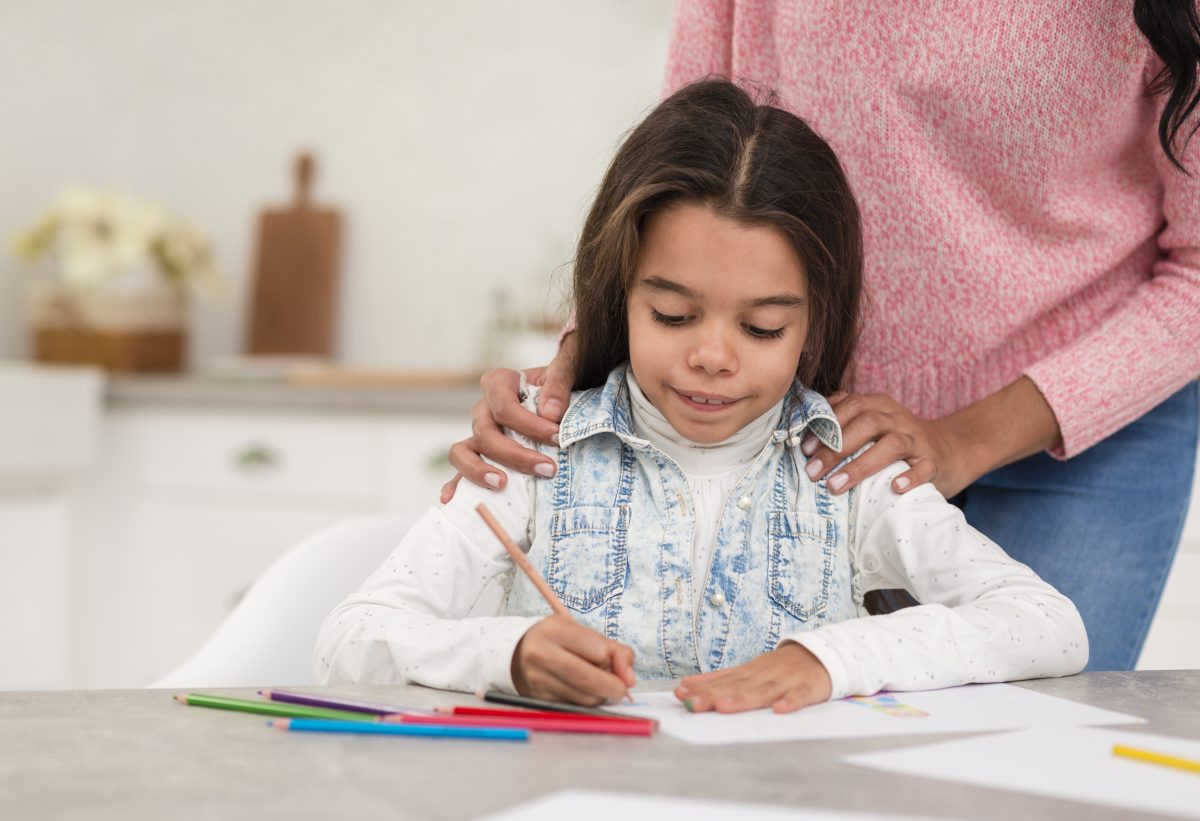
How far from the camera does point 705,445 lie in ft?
3.76

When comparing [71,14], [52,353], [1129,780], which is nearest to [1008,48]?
[1129,780]

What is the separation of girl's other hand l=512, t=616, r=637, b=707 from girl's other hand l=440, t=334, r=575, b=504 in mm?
308

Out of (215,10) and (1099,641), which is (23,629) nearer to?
(215,10)

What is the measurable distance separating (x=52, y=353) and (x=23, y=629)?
2.16ft

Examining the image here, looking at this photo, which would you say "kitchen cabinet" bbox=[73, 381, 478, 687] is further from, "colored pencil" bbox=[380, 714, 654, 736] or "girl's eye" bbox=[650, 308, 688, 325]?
"colored pencil" bbox=[380, 714, 654, 736]

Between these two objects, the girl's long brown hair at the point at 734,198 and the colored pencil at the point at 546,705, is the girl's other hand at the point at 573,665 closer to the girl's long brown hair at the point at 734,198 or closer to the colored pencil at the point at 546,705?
the colored pencil at the point at 546,705

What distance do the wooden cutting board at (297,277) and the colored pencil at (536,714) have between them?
2393mm

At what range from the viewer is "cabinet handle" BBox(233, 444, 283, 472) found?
2549 mm

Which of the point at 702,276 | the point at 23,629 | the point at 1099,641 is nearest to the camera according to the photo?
the point at 702,276

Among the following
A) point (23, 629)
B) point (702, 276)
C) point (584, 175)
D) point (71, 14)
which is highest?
point (71, 14)

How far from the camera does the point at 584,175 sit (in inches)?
114

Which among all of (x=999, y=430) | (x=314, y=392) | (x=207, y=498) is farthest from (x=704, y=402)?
(x=207, y=498)

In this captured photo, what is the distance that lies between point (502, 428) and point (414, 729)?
0.53m

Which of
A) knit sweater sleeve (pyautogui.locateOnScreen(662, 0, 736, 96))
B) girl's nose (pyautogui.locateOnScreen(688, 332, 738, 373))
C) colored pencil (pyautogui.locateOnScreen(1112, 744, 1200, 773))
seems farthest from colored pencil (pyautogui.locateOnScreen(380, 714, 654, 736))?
knit sweater sleeve (pyautogui.locateOnScreen(662, 0, 736, 96))
